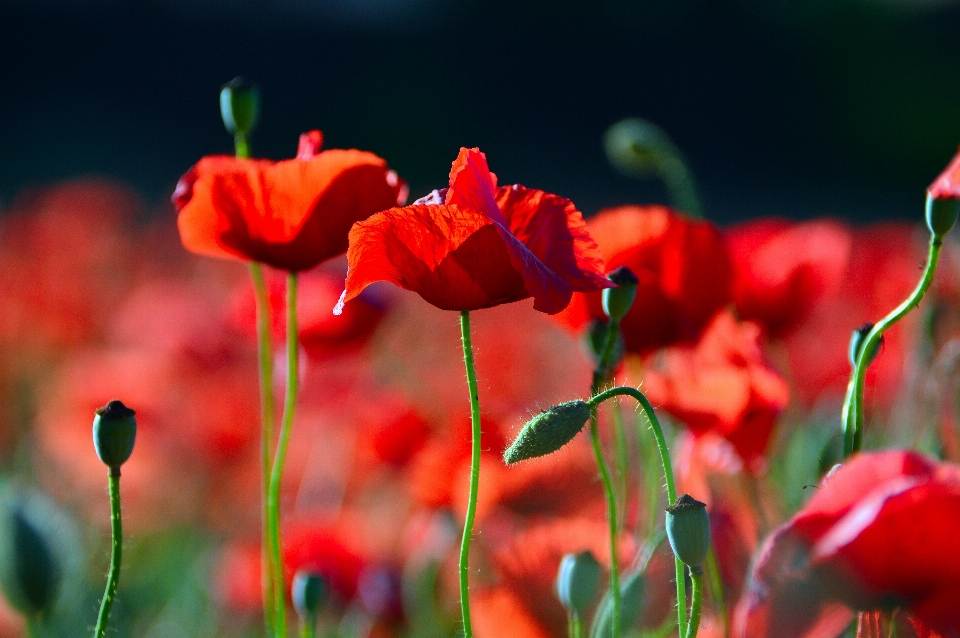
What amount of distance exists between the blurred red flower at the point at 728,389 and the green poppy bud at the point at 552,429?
183mm

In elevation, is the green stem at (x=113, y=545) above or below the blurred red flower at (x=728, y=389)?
below

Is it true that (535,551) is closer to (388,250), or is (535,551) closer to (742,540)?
(742,540)

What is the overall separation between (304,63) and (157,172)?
1.59m

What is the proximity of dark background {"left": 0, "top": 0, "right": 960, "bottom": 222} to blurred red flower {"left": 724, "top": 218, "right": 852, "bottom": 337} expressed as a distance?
4.07 meters

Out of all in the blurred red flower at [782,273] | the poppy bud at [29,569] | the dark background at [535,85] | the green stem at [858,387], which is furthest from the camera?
the dark background at [535,85]

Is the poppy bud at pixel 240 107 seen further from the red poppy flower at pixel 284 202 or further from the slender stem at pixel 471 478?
the slender stem at pixel 471 478

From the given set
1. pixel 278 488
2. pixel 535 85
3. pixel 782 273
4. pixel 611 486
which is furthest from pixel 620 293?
pixel 535 85

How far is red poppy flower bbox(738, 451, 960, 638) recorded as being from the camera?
1.14 ft

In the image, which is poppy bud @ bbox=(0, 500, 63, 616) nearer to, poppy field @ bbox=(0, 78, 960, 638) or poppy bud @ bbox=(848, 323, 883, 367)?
poppy field @ bbox=(0, 78, 960, 638)

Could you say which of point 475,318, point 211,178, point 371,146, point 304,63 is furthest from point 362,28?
point 211,178

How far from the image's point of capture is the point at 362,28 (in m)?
6.17

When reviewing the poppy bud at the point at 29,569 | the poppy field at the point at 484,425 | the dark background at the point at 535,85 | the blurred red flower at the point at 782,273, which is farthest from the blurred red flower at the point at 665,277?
the dark background at the point at 535,85

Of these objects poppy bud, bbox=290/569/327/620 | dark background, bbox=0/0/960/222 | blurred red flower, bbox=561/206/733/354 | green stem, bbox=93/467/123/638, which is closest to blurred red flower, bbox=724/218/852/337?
blurred red flower, bbox=561/206/733/354

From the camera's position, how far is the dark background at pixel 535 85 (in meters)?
5.18
